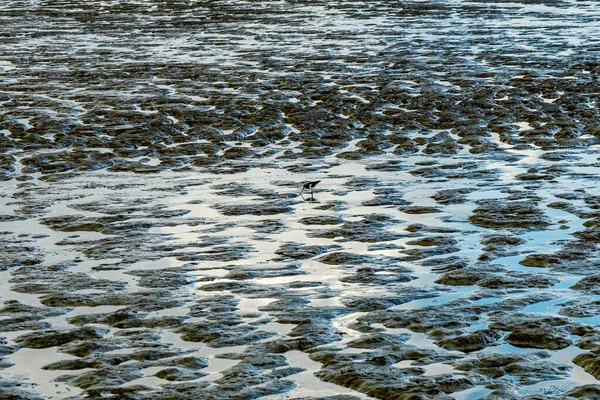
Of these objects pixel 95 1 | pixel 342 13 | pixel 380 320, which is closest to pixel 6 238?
pixel 380 320

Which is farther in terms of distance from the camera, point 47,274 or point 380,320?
point 47,274

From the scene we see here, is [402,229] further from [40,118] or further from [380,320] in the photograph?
[40,118]

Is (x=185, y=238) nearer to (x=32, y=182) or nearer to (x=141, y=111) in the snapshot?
(x=32, y=182)

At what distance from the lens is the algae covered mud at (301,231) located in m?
6.36

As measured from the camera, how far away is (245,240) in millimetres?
8961

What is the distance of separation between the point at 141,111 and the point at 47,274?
7.40 m

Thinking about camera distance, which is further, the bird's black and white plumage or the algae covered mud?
the bird's black and white plumage

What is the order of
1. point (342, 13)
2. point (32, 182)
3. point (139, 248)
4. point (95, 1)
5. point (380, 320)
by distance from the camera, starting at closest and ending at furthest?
point (380, 320), point (139, 248), point (32, 182), point (342, 13), point (95, 1)

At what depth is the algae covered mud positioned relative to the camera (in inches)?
250

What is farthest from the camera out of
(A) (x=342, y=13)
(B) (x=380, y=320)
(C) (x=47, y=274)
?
(A) (x=342, y=13)

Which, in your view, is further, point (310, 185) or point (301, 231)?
point (310, 185)

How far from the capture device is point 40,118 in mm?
14750

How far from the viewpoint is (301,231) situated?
9.24 meters

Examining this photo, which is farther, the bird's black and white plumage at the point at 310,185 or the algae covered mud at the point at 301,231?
the bird's black and white plumage at the point at 310,185
